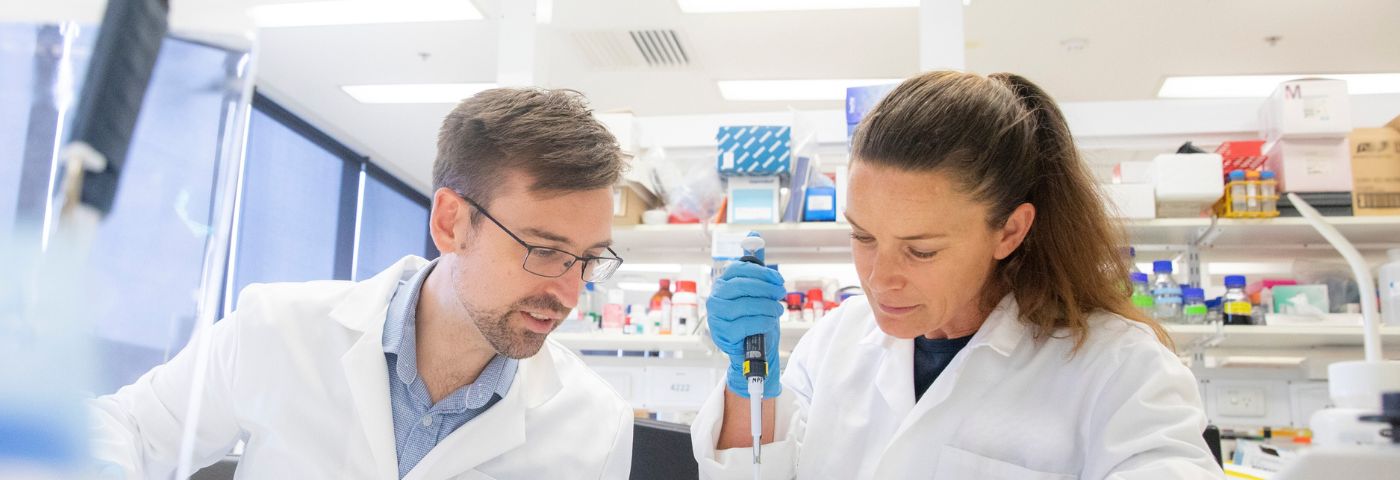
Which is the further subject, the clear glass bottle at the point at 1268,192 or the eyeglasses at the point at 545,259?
the clear glass bottle at the point at 1268,192

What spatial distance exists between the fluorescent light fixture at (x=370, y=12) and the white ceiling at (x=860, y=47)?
79 mm

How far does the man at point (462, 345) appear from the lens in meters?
1.36

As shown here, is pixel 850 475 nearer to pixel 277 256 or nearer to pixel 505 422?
pixel 505 422

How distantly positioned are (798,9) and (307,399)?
333 cm

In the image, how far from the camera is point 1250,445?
2750 mm

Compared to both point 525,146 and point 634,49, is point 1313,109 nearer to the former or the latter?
point 525,146

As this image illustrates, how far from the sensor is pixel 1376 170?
9.59 ft

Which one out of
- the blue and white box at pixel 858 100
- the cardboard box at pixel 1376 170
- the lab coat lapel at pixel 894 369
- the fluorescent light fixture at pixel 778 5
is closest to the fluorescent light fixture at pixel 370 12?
the fluorescent light fixture at pixel 778 5

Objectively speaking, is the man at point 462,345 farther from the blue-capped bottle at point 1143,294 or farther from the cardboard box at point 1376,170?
the cardboard box at point 1376,170

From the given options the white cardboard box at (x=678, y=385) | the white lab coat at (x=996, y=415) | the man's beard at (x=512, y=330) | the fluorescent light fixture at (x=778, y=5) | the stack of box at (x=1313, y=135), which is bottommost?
the white cardboard box at (x=678, y=385)

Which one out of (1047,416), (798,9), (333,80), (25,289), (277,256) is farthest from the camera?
(277,256)

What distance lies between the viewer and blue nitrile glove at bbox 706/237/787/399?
51.3 inches

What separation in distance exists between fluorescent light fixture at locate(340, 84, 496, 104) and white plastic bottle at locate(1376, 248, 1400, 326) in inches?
165

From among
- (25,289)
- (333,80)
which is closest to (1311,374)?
(25,289)
